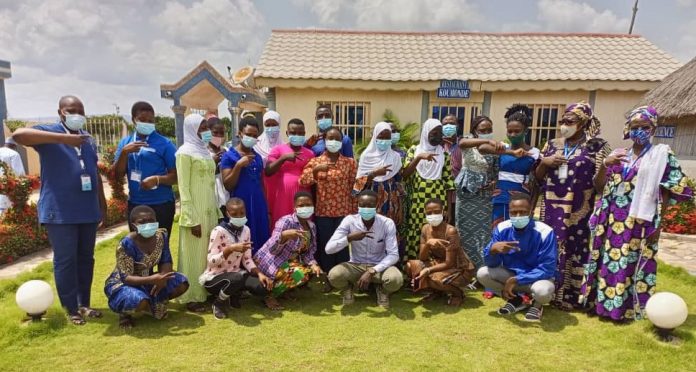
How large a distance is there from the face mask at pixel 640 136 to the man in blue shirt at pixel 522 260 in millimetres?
1029

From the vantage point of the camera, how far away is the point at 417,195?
184 inches

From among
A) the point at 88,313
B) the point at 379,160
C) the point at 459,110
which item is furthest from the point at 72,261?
the point at 459,110

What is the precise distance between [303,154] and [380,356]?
236 centimetres

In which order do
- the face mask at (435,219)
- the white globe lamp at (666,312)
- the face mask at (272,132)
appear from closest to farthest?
the white globe lamp at (666,312)
the face mask at (435,219)
the face mask at (272,132)

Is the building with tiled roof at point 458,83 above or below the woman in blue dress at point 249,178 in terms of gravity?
above

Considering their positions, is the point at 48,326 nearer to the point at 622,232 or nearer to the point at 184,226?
the point at 184,226

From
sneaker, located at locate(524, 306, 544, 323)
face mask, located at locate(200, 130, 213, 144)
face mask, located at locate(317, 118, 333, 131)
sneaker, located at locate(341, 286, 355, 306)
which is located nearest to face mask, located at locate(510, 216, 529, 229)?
sneaker, located at locate(524, 306, 544, 323)

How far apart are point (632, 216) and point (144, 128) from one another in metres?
4.55

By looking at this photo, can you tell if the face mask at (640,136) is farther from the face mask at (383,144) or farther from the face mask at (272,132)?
the face mask at (272,132)

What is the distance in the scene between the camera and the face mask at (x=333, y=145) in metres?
4.48

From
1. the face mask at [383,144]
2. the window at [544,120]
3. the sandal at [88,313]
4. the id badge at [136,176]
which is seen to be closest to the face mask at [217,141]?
the id badge at [136,176]

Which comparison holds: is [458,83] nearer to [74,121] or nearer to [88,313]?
[74,121]

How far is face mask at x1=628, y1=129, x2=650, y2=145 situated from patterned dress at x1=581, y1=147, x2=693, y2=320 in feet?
0.59

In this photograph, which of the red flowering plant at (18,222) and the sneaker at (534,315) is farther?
the red flowering plant at (18,222)
